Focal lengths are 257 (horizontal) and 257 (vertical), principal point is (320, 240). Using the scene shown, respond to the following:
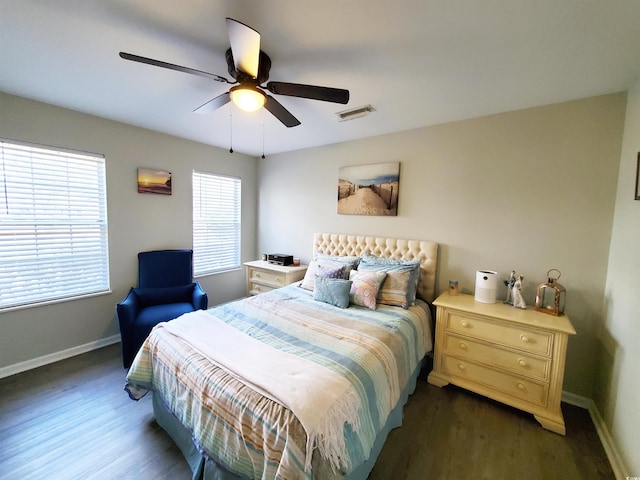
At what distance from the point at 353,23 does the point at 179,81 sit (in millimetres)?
1403

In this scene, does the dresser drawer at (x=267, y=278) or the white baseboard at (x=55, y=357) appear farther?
the dresser drawer at (x=267, y=278)

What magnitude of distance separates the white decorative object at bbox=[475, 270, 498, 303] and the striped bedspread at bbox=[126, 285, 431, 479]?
58 centimetres

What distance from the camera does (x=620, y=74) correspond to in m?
1.75

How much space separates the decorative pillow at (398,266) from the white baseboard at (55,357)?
10.1 ft

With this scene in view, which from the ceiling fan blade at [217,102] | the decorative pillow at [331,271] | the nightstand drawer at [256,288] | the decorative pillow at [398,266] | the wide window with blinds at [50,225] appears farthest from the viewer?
the nightstand drawer at [256,288]

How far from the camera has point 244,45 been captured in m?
1.28

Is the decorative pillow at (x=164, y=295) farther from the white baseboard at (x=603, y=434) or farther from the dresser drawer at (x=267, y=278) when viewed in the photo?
the white baseboard at (x=603, y=434)

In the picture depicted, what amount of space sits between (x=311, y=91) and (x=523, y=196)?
2.14 meters

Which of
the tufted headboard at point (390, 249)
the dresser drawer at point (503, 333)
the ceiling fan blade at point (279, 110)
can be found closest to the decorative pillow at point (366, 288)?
the tufted headboard at point (390, 249)

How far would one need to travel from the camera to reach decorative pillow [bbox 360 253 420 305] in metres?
A: 2.52

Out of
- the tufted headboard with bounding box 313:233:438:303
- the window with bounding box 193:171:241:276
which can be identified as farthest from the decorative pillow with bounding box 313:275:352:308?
the window with bounding box 193:171:241:276

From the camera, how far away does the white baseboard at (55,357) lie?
7.91ft

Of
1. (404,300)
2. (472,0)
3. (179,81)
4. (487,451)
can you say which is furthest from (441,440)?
(179,81)

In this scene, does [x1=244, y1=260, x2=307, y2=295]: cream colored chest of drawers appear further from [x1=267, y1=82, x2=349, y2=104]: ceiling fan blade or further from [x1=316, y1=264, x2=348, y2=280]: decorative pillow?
[x1=267, y1=82, x2=349, y2=104]: ceiling fan blade
